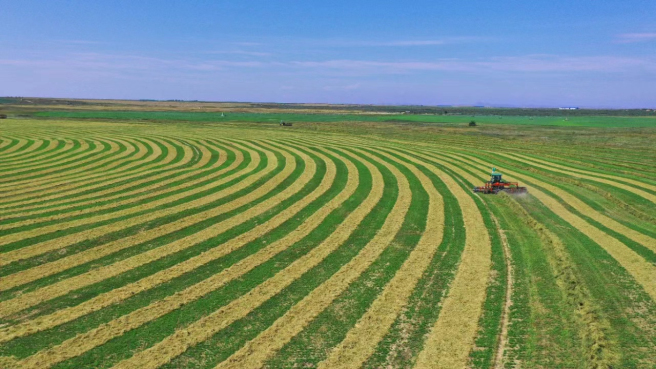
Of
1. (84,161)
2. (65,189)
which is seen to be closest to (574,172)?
(65,189)

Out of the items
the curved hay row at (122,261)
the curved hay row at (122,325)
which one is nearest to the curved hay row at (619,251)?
the curved hay row at (122,325)

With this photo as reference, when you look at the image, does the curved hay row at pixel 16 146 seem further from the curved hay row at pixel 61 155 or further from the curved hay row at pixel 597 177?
the curved hay row at pixel 597 177

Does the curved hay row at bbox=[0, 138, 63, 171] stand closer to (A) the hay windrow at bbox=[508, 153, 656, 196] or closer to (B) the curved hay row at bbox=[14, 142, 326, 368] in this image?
(B) the curved hay row at bbox=[14, 142, 326, 368]

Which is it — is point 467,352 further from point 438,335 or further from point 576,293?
point 576,293

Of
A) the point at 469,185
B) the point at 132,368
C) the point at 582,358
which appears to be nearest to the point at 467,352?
the point at 582,358

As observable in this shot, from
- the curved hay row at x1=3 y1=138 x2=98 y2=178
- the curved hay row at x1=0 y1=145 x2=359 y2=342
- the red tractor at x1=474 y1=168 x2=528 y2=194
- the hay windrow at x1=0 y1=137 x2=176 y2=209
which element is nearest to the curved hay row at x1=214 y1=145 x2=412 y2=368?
the curved hay row at x1=0 y1=145 x2=359 y2=342

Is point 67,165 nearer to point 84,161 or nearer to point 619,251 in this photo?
point 84,161
